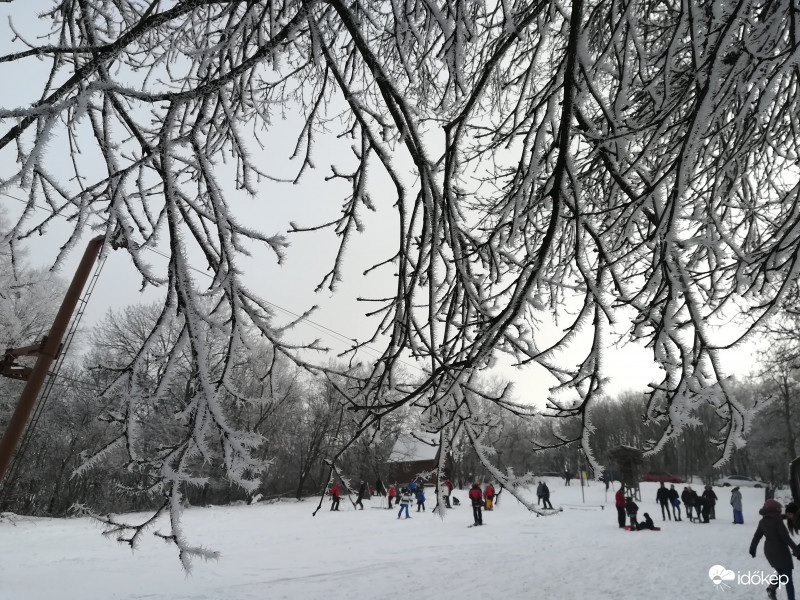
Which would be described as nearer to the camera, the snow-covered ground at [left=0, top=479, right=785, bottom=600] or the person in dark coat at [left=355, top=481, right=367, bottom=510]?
the person in dark coat at [left=355, top=481, right=367, bottom=510]

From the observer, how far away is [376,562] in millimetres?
9328

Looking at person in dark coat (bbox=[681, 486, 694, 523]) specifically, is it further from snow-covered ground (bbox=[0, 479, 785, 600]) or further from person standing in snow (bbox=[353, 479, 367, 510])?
person standing in snow (bbox=[353, 479, 367, 510])

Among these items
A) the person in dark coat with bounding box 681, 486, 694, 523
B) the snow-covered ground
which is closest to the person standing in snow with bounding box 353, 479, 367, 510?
the snow-covered ground

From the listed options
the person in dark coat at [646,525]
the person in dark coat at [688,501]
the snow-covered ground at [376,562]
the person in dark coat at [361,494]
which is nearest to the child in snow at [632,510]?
the person in dark coat at [646,525]

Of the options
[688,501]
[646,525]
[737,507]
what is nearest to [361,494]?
[646,525]

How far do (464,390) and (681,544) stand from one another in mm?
12906

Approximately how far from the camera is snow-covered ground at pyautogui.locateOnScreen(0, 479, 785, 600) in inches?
287

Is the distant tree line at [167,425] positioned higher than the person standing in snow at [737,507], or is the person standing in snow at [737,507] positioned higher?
the distant tree line at [167,425]

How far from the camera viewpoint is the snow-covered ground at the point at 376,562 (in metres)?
7.28

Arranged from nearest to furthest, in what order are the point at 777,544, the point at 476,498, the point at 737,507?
the point at 777,544
the point at 476,498
the point at 737,507

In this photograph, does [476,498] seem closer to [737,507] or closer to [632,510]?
[632,510]

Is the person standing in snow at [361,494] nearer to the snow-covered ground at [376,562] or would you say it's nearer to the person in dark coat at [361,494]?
the person in dark coat at [361,494]

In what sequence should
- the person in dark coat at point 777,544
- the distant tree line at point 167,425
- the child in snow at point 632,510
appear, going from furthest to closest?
the child in snow at point 632,510, the person in dark coat at point 777,544, the distant tree line at point 167,425

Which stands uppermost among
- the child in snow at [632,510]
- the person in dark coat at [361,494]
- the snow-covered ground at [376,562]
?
the person in dark coat at [361,494]
